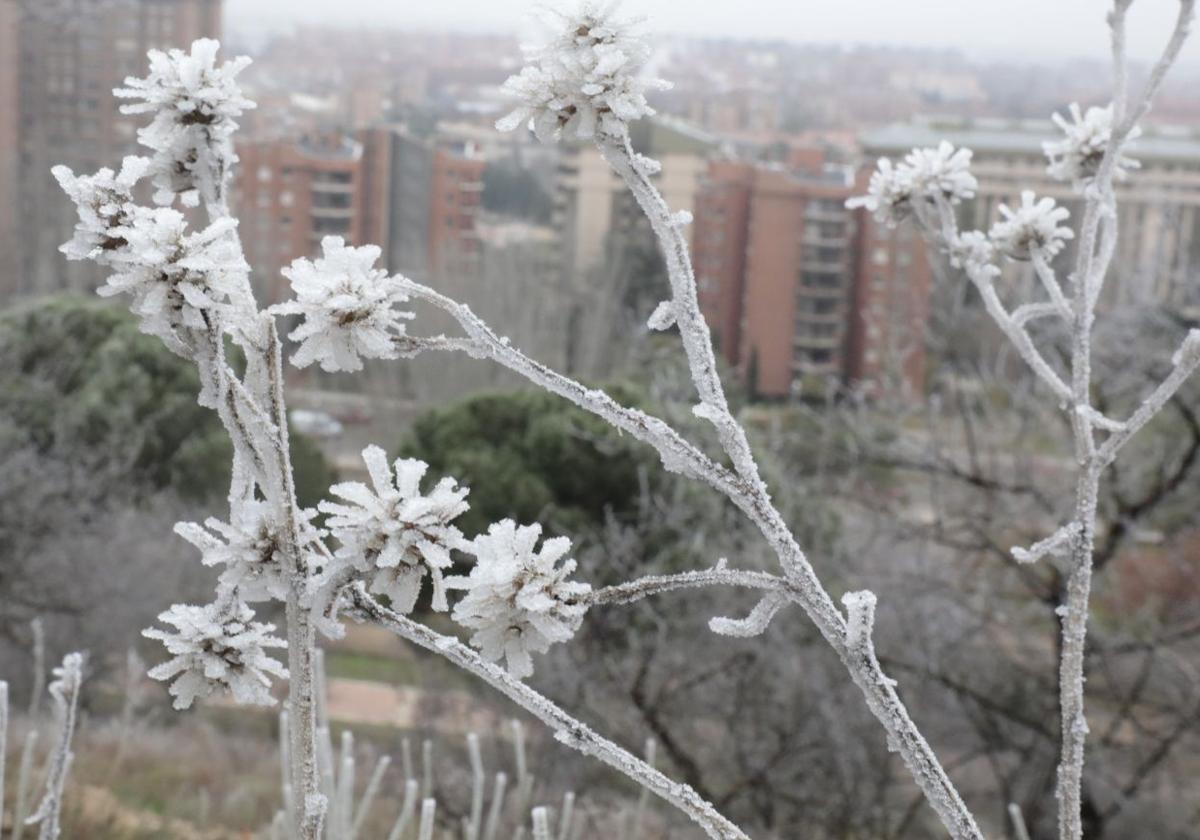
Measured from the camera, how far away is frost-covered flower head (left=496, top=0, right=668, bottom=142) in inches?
29.4

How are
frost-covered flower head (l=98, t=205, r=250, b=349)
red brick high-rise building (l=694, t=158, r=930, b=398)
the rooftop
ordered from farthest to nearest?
1. red brick high-rise building (l=694, t=158, r=930, b=398)
2. the rooftop
3. frost-covered flower head (l=98, t=205, r=250, b=349)

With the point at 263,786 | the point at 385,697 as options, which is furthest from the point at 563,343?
the point at 263,786

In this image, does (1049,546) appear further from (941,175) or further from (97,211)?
(97,211)

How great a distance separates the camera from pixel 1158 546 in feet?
17.2

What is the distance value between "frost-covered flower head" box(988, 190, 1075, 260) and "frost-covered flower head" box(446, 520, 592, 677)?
64cm

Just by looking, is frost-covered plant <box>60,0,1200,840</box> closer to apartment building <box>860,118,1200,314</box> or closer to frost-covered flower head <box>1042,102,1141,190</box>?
frost-covered flower head <box>1042,102,1141,190</box>

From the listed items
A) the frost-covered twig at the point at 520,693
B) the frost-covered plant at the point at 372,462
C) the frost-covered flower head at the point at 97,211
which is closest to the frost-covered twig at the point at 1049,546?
the frost-covered plant at the point at 372,462

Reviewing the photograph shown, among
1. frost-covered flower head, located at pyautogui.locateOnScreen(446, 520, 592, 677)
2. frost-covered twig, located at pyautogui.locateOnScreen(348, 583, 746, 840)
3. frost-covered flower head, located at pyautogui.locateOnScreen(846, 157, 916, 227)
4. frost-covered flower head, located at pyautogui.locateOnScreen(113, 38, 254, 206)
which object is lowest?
frost-covered twig, located at pyautogui.locateOnScreen(348, 583, 746, 840)

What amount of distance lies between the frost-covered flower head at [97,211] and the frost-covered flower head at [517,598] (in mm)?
217

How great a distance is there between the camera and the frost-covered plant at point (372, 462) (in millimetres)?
668

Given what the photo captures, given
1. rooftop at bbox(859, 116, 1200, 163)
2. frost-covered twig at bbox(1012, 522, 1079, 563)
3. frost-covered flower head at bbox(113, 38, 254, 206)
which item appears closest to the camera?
frost-covered flower head at bbox(113, 38, 254, 206)

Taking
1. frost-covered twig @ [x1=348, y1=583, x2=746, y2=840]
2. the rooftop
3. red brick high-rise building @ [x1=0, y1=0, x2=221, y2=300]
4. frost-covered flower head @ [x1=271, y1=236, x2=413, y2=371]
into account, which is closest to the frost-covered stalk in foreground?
frost-covered twig @ [x1=348, y1=583, x2=746, y2=840]

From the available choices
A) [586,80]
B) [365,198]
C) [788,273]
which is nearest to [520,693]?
[586,80]

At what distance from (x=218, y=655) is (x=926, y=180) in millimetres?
717
